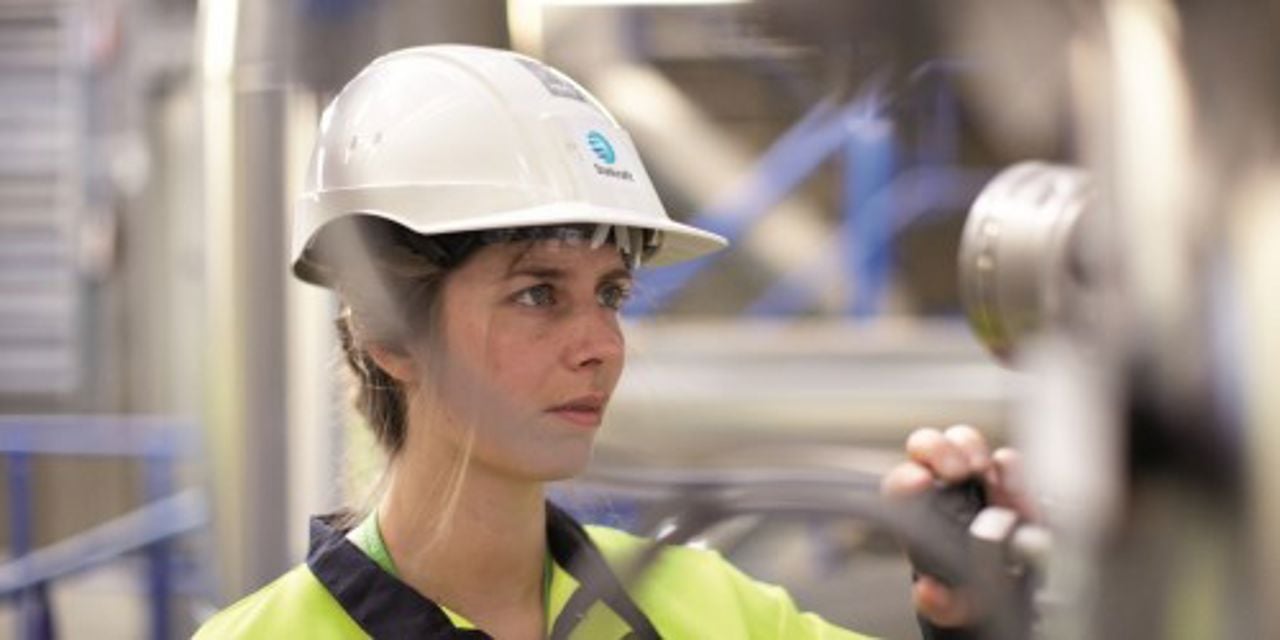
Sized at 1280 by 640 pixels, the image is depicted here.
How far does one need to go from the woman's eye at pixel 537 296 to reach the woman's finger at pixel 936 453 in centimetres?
24

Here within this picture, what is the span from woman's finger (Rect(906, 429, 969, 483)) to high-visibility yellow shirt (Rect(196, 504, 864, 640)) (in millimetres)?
117

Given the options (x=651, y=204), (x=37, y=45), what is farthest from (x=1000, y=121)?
(x=37, y=45)

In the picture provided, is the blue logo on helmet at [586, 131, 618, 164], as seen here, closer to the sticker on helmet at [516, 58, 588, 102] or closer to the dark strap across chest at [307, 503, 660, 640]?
the sticker on helmet at [516, 58, 588, 102]

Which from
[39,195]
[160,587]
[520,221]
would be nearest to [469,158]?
[520,221]

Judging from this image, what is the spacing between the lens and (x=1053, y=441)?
14.4 inches

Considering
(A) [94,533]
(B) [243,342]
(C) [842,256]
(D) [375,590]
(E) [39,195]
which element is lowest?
(A) [94,533]

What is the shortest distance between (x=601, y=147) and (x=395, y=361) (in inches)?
4.2

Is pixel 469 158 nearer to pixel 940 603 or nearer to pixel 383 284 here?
pixel 383 284

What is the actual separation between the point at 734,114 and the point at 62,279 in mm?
4917

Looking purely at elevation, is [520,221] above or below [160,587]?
above

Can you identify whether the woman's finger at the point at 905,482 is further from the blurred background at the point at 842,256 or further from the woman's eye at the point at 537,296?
the woman's eye at the point at 537,296

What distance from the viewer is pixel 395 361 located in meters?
0.69

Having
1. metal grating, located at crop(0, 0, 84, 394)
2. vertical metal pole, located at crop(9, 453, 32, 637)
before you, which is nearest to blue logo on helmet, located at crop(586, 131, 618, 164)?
vertical metal pole, located at crop(9, 453, 32, 637)

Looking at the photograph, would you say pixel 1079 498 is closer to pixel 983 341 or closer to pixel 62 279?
pixel 983 341
